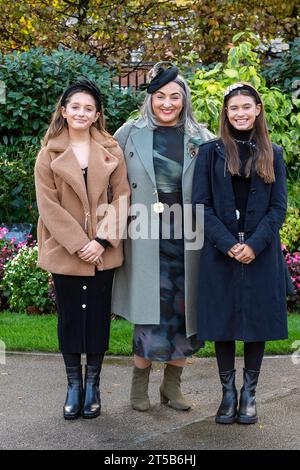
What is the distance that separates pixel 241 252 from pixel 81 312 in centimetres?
99

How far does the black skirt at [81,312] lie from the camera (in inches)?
180

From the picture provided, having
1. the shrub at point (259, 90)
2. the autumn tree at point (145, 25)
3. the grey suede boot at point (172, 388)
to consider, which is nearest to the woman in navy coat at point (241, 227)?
the grey suede boot at point (172, 388)

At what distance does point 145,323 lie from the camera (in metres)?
4.57

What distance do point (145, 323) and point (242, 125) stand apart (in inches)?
49.2

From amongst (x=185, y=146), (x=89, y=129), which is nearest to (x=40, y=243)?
(x=89, y=129)

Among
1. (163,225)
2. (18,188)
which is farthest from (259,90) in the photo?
(163,225)

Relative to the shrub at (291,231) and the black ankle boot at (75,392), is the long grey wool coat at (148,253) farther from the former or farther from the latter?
the shrub at (291,231)

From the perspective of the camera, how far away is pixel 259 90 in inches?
307

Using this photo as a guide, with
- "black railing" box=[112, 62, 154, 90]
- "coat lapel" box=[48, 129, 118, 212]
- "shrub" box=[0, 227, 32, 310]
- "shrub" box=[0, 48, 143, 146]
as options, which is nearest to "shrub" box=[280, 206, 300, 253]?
"shrub" box=[0, 48, 143, 146]

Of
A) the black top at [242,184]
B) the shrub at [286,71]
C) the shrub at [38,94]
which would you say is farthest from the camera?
the shrub at [286,71]

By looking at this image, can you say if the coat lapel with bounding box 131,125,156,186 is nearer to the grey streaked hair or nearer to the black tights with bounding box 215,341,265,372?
the grey streaked hair

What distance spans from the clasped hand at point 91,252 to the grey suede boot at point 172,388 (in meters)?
0.84

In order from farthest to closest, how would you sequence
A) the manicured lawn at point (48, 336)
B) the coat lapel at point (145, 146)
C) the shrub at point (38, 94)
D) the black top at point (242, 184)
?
the shrub at point (38, 94) < the manicured lawn at point (48, 336) < the coat lapel at point (145, 146) < the black top at point (242, 184)

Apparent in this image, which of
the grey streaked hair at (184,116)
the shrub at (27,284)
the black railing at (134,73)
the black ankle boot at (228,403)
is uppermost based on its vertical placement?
the black railing at (134,73)
